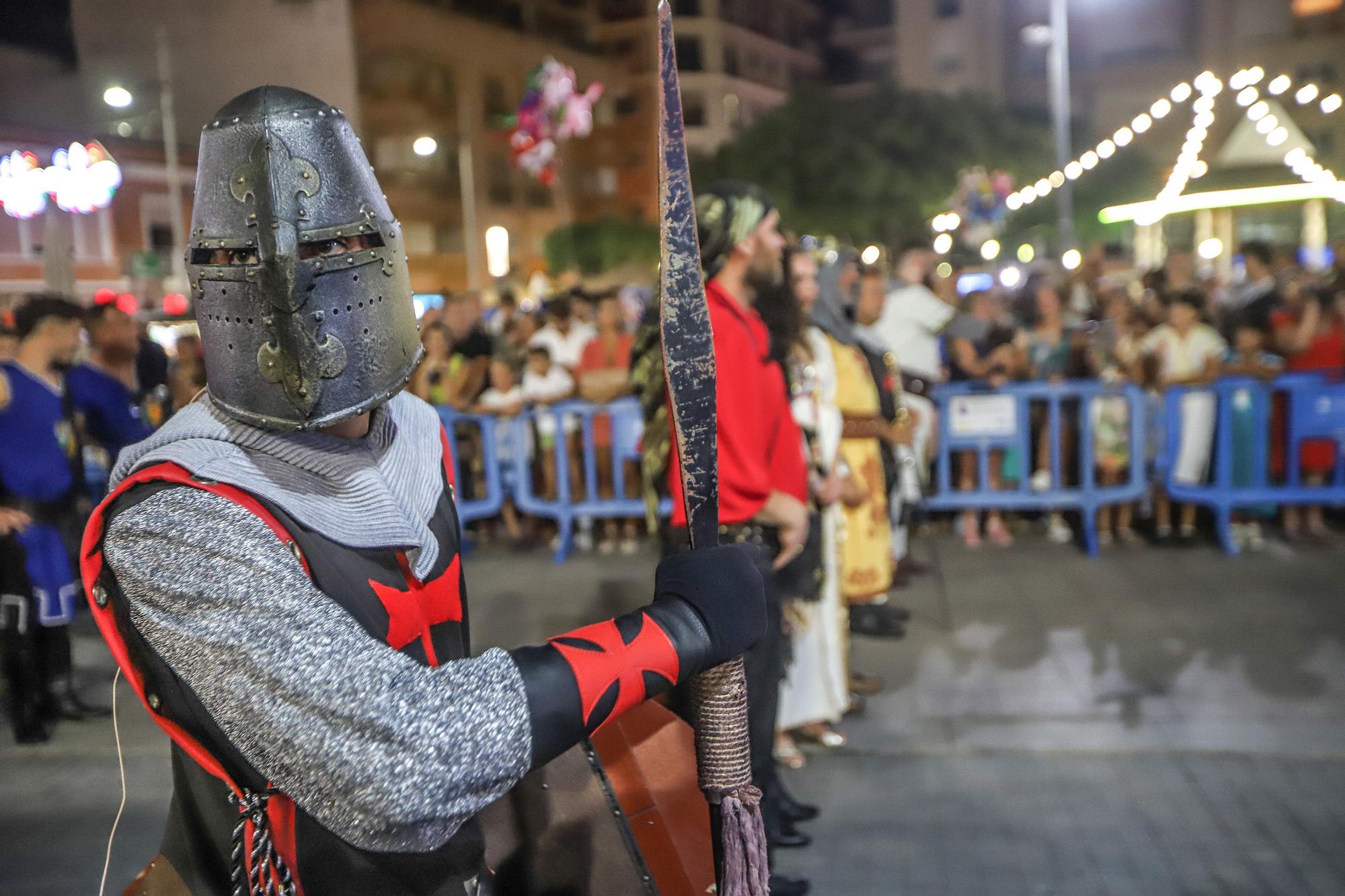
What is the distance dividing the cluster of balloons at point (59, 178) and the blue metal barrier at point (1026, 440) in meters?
5.65

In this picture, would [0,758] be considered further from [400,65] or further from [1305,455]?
[400,65]

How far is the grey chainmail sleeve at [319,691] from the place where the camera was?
1.17 meters

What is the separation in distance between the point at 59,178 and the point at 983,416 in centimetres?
651

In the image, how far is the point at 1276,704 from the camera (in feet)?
15.6

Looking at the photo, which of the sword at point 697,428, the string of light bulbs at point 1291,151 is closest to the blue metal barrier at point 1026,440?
the sword at point 697,428

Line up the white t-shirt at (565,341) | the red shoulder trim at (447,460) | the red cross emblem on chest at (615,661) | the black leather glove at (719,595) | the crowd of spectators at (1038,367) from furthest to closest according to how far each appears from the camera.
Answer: the white t-shirt at (565,341), the crowd of spectators at (1038,367), the red shoulder trim at (447,460), the black leather glove at (719,595), the red cross emblem on chest at (615,661)

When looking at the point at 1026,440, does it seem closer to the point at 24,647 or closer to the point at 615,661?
the point at 24,647

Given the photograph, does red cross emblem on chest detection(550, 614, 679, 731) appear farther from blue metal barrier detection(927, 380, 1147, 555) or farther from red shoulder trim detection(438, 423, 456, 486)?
blue metal barrier detection(927, 380, 1147, 555)

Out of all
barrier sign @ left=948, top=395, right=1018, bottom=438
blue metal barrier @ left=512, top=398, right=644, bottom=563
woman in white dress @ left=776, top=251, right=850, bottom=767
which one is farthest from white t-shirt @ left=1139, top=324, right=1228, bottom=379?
woman in white dress @ left=776, top=251, right=850, bottom=767

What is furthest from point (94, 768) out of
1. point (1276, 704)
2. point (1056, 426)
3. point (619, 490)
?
point (1056, 426)

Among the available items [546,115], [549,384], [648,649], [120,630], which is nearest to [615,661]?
[648,649]

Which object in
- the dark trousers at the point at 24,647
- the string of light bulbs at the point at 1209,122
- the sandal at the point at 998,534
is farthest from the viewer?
the string of light bulbs at the point at 1209,122

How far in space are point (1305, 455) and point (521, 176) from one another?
43.7 m

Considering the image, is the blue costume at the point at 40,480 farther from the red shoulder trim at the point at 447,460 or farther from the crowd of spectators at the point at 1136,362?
the crowd of spectators at the point at 1136,362
